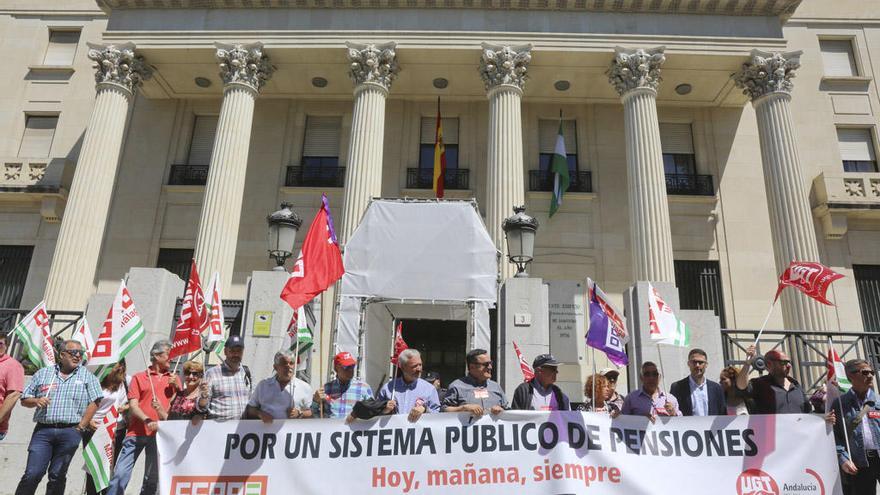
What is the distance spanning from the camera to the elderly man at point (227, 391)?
6.44 metres

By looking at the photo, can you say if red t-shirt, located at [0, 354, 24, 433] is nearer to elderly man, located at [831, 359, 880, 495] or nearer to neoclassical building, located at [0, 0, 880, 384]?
elderly man, located at [831, 359, 880, 495]

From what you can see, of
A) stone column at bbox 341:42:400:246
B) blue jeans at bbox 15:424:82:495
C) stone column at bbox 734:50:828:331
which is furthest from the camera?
stone column at bbox 341:42:400:246

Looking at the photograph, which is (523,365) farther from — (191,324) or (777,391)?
(191,324)

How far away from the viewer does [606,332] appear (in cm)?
785

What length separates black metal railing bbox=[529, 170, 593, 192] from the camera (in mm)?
20453

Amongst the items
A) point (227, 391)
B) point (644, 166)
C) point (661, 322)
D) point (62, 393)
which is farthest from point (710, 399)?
Result: point (644, 166)

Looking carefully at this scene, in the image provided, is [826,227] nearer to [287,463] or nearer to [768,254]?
[768,254]

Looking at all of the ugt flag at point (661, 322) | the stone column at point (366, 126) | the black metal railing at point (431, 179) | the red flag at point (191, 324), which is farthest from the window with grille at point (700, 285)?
the red flag at point (191, 324)

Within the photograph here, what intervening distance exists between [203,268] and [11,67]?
45.5ft

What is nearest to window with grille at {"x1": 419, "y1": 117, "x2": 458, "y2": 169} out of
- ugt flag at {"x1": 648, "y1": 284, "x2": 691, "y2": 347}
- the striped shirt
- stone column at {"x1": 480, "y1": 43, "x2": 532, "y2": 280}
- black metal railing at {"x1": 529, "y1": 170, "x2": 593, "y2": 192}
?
black metal railing at {"x1": 529, "y1": 170, "x2": 593, "y2": 192}

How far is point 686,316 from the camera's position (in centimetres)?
1155

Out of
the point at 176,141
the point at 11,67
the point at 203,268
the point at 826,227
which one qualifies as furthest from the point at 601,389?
the point at 11,67

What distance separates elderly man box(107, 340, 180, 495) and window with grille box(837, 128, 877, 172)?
2189cm

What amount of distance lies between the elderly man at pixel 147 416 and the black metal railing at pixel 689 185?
57.9 ft
